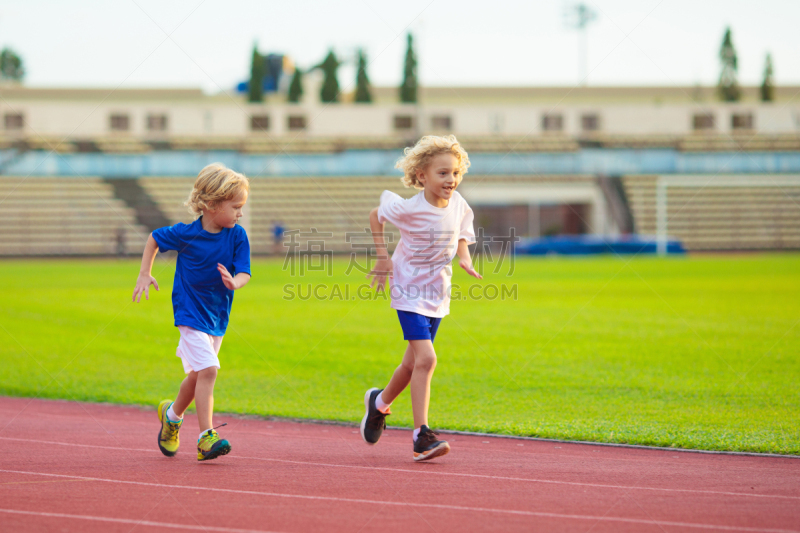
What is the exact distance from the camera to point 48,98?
56.6 m

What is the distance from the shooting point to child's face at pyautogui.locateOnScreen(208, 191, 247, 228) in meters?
4.94

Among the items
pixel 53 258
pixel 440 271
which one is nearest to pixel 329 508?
pixel 440 271

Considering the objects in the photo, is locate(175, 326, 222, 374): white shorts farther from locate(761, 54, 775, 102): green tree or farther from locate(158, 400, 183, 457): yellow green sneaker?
locate(761, 54, 775, 102): green tree

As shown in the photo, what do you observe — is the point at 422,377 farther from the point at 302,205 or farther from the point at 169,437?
the point at 302,205

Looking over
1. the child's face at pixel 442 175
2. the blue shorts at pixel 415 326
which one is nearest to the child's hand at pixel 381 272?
the blue shorts at pixel 415 326

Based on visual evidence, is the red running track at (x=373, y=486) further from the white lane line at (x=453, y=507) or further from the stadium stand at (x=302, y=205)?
the stadium stand at (x=302, y=205)

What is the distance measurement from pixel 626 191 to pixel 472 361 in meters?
43.5

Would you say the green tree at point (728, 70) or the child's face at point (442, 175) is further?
the green tree at point (728, 70)

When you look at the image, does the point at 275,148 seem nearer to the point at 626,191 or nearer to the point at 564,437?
the point at 626,191

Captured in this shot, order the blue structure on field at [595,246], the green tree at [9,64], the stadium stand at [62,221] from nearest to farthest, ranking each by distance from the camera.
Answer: the stadium stand at [62,221] → the blue structure on field at [595,246] → the green tree at [9,64]

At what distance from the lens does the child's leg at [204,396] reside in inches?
192

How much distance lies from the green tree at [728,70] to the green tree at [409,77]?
27987mm

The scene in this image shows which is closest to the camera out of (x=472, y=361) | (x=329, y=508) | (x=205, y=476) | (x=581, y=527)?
(x=581, y=527)

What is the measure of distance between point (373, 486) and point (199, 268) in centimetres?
172
